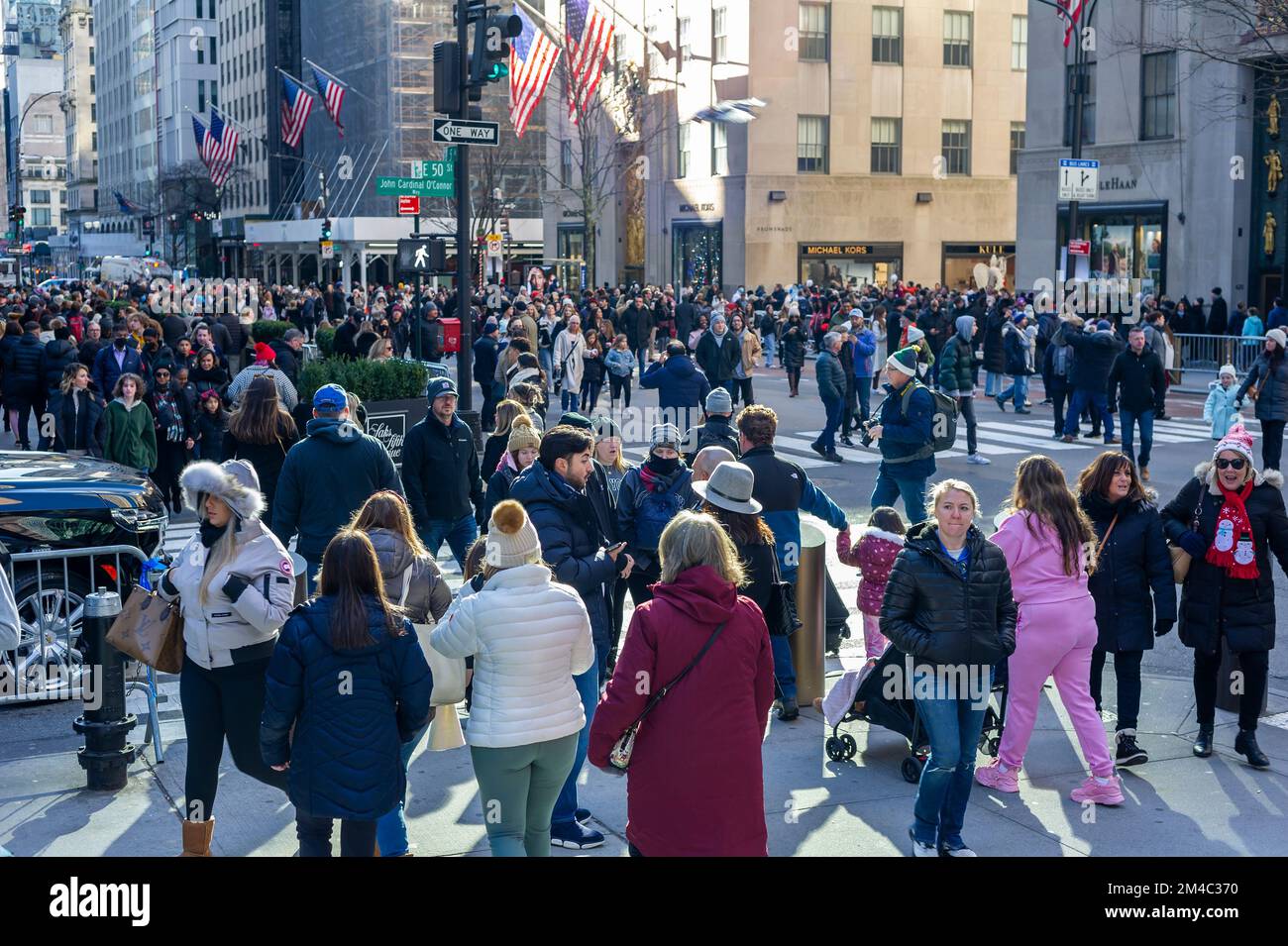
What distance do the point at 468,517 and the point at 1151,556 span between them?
4.92m

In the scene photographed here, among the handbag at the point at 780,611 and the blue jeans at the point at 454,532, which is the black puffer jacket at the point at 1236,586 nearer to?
the handbag at the point at 780,611

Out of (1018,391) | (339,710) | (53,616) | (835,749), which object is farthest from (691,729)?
(1018,391)

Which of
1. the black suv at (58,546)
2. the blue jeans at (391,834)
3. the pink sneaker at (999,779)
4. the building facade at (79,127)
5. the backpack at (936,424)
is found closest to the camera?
the blue jeans at (391,834)

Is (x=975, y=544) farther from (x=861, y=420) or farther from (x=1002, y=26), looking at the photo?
(x=1002, y=26)

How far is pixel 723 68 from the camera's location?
185ft

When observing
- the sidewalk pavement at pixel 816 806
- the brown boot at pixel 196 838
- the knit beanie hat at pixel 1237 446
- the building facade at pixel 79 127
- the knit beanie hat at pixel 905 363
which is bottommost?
the sidewalk pavement at pixel 816 806

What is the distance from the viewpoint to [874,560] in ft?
27.6

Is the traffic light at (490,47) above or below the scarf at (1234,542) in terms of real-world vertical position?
above

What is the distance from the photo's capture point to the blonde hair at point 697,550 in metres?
5.34

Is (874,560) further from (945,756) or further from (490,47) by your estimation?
(490,47)

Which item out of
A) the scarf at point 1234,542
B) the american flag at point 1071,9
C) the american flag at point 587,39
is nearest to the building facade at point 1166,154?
the american flag at point 1071,9

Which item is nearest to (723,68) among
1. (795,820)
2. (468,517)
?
(468,517)

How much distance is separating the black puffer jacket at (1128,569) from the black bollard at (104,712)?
4953mm
